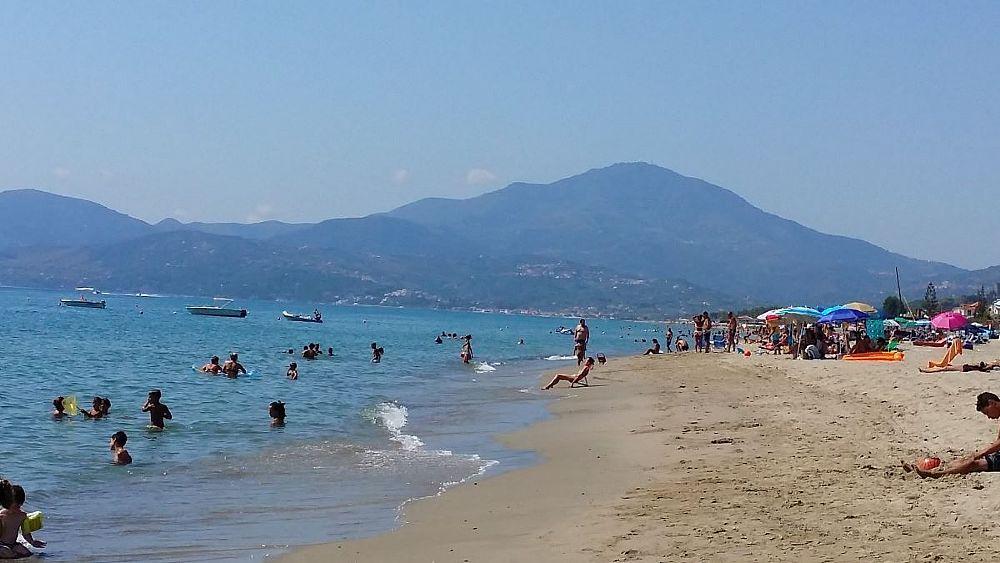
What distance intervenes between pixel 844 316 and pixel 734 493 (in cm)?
2466

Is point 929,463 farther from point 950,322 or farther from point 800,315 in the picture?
point 800,315

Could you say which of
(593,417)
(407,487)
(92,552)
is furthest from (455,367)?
(92,552)

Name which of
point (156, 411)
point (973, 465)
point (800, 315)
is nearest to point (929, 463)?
point (973, 465)

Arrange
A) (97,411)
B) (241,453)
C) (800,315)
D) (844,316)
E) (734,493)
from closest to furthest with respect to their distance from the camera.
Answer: (734,493), (241,453), (97,411), (844,316), (800,315)

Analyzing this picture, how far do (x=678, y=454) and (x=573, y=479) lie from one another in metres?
1.86

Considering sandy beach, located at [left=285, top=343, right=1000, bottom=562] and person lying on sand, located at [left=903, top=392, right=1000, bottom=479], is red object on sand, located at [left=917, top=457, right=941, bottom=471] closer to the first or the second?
person lying on sand, located at [left=903, top=392, right=1000, bottom=479]

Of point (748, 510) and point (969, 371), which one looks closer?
point (748, 510)

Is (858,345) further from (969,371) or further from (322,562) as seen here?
(322,562)

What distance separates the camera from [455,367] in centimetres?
4000

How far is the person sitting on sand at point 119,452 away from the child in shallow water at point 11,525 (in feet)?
15.6

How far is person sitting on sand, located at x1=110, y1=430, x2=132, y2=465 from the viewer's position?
1359cm

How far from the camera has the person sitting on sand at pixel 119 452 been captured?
13586mm

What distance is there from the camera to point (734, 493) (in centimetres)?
947

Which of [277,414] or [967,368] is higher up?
[967,368]
